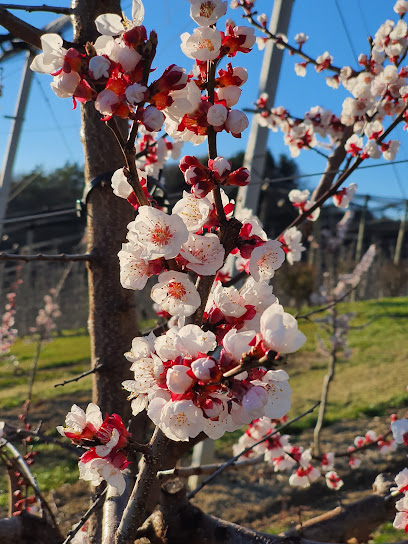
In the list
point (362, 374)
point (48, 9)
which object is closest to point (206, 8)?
point (48, 9)

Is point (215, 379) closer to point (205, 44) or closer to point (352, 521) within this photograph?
point (205, 44)

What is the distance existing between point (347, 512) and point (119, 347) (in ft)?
2.72

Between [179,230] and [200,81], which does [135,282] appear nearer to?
[179,230]

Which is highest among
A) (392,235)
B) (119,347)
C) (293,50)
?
(392,235)

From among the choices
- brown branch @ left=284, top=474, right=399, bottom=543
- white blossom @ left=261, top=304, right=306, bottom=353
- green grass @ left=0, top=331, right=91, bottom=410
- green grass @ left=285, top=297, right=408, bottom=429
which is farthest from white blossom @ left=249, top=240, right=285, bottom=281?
green grass @ left=0, top=331, right=91, bottom=410

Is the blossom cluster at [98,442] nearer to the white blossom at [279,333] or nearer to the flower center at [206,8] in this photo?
the white blossom at [279,333]

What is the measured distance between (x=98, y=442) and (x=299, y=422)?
4873 millimetres

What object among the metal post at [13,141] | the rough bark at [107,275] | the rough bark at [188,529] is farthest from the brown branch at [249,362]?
the metal post at [13,141]

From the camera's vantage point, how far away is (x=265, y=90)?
3.34 m

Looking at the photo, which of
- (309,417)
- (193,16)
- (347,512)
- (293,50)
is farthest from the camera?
(309,417)

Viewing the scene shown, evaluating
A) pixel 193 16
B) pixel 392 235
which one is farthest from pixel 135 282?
pixel 392 235

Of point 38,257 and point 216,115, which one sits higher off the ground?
point 216,115

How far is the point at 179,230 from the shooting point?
2.15 feet

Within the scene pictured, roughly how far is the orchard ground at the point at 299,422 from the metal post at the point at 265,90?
1950 millimetres
